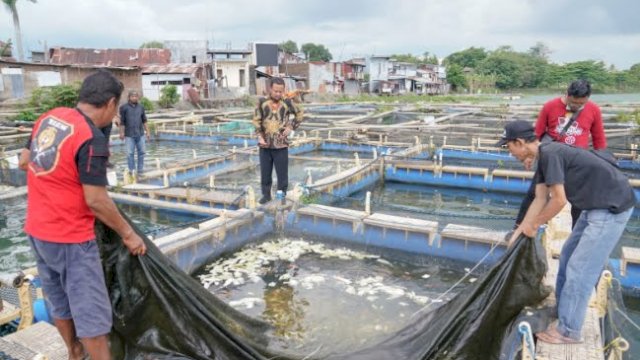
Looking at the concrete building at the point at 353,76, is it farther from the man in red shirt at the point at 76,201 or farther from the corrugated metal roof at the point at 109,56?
the man in red shirt at the point at 76,201

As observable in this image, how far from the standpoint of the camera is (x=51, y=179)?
240cm

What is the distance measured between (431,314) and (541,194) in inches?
48.2

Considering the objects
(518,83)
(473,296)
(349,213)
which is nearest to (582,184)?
(473,296)

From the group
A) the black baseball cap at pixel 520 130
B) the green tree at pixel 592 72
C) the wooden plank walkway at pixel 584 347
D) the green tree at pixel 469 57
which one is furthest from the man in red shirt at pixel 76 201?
the green tree at pixel 469 57

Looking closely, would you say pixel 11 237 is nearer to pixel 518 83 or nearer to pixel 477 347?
pixel 477 347

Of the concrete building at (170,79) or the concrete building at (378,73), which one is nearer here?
the concrete building at (170,79)

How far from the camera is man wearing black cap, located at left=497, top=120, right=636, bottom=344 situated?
9.97ft

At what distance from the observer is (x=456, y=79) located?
64.4m

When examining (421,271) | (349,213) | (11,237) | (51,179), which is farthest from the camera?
(11,237)

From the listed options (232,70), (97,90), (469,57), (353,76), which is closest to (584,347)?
(97,90)

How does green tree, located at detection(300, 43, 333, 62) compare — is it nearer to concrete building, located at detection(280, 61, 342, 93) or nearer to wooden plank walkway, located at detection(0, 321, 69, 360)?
concrete building, located at detection(280, 61, 342, 93)

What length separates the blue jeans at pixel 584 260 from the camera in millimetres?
3096

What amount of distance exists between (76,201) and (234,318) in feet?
4.71

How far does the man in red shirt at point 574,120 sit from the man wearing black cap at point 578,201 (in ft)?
4.17
